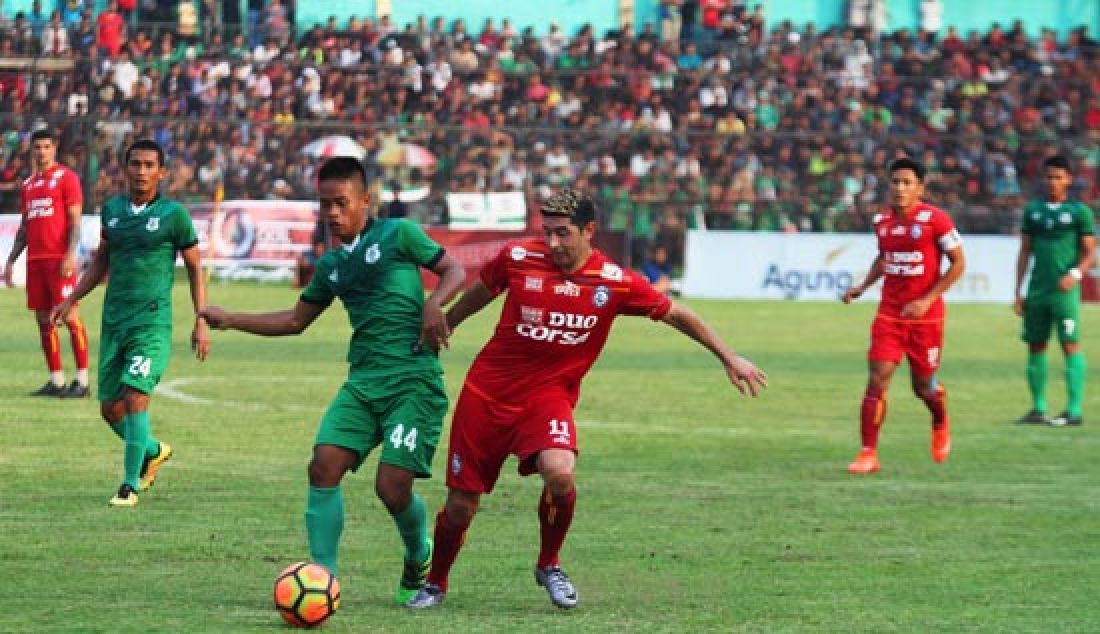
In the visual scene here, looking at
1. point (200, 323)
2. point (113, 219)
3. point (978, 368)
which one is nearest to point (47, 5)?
point (978, 368)

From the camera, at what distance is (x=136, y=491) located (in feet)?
40.1

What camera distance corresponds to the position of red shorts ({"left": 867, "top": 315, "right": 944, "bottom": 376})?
15.1 metres

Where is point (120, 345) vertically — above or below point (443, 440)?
above

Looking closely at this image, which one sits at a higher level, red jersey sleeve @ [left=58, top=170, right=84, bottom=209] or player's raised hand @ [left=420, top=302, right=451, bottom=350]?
player's raised hand @ [left=420, top=302, right=451, bottom=350]

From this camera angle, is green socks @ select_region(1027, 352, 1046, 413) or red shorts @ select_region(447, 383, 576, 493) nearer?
red shorts @ select_region(447, 383, 576, 493)

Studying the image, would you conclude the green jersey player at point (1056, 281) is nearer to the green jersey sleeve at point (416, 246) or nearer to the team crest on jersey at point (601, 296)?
the team crest on jersey at point (601, 296)

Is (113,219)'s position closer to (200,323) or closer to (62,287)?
(200,323)

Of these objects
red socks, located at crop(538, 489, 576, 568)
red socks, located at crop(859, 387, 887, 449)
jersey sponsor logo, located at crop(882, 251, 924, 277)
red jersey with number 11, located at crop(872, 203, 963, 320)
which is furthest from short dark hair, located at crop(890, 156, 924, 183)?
red socks, located at crop(538, 489, 576, 568)

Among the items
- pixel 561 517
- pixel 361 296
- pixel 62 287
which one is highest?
pixel 361 296

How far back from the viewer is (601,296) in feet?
29.2

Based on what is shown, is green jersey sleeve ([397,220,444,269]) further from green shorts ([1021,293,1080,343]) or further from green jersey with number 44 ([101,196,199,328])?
green shorts ([1021,293,1080,343])

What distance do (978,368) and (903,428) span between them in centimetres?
690

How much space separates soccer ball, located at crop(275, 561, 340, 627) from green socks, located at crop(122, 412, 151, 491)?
4.03 metres

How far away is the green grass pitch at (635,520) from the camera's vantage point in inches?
348
